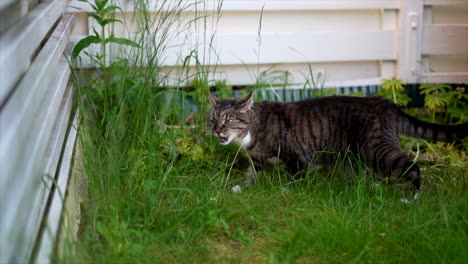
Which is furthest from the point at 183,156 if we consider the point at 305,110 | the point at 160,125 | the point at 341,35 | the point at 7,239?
the point at 7,239

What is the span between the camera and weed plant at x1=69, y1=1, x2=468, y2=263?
288 cm

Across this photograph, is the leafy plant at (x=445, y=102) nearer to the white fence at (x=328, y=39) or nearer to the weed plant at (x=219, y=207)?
the white fence at (x=328, y=39)

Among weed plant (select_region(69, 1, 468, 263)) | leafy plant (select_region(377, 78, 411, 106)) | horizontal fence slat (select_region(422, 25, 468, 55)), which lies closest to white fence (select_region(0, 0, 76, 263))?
weed plant (select_region(69, 1, 468, 263))

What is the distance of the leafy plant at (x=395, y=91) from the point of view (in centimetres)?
548

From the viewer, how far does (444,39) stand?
579 cm

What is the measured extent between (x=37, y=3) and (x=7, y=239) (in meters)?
1.99

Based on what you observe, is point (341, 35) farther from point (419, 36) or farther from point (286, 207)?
point (286, 207)

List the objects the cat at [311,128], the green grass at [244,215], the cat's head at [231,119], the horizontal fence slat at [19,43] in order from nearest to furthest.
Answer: the horizontal fence slat at [19,43] < the green grass at [244,215] < the cat at [311,128] < the cat's head at [231,119]

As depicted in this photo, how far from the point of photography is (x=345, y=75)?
5910 mm

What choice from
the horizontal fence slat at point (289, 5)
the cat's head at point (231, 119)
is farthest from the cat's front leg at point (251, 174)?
the horizontal fence slat at point (289, 5)

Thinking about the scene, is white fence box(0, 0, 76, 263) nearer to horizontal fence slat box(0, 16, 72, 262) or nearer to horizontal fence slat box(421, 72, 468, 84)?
horizontal fence slat box(0, 16, 72, 262)

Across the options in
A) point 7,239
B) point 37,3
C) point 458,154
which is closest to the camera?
point 7,239

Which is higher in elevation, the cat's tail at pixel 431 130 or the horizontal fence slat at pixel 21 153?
the horizontal fence slat at pixel 21 153

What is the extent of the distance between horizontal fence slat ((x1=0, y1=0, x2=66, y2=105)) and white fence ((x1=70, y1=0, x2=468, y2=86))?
2.48 meters
